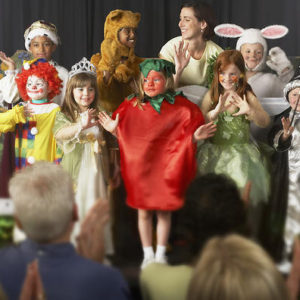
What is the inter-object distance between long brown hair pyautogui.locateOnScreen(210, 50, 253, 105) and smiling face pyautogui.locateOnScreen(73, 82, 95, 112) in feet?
1.78

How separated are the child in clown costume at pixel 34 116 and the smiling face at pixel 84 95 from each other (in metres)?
0.12

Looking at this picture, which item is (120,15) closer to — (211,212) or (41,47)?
(41,47)

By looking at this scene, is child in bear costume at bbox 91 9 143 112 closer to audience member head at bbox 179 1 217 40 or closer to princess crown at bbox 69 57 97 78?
princess crown at bbox 69 57 97 78

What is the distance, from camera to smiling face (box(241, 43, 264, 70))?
241 cm

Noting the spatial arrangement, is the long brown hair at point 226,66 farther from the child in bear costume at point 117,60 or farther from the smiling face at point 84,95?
the smiling face at point 84,95

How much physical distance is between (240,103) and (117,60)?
1.94ft

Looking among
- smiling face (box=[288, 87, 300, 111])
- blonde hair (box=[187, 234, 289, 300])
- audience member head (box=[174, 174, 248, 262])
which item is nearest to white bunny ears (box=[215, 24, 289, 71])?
smiling face (box=[288, 87, 300, 111])

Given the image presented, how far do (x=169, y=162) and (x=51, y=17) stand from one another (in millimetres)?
1084

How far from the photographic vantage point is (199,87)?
92.3 inches

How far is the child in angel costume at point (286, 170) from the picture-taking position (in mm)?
2002

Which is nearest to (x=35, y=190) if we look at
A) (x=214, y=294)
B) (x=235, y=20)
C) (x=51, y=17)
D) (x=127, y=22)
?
(x=214, y=294)

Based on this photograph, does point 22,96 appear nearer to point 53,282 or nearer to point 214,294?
point 53,282

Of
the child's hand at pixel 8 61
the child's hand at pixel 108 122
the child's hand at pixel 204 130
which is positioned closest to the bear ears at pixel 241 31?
the child's hand at pixel 204 130

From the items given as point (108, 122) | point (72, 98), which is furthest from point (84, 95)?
point (108, 122)
